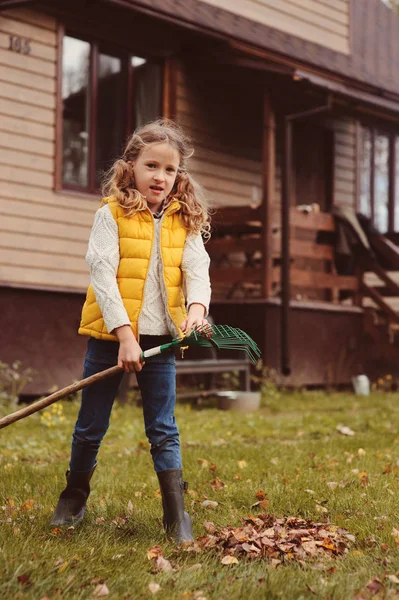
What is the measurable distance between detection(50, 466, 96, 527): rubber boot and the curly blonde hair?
1257 mm

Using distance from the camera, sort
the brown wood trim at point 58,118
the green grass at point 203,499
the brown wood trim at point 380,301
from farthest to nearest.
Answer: the brown wood trim at point 380,301
the brown wood trim at point 58,118
the green grass at point 203,499

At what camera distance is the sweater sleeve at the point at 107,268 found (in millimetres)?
3723

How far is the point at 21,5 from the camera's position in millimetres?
8922

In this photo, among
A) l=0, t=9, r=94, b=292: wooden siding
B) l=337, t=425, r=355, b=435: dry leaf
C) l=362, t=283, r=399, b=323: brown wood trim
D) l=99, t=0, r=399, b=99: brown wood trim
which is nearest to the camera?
l=337, t=425, r=355, b=435: dry leaf

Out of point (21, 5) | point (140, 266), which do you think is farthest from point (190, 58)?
point (140, 266)

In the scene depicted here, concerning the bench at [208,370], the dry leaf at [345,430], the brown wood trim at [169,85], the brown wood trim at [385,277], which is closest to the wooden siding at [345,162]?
the brown wood trim at [385,277]

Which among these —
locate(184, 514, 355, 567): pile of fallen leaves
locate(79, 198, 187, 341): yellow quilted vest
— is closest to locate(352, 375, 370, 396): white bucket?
locate(184, 514, 355, 567): pile of fallen leaves

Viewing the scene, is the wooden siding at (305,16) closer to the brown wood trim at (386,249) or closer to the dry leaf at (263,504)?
the brown wood trim at (386,249)

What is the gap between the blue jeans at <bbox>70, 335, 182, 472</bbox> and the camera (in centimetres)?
394

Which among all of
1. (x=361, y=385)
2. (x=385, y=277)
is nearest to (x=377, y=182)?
(x=385, y=277)

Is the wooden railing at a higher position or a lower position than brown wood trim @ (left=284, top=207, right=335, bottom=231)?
lower

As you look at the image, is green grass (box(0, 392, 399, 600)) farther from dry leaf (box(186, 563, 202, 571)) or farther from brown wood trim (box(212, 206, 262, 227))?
brown wood trim (box(212, 206, 262, 227))

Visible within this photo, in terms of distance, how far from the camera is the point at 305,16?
41.3 feet

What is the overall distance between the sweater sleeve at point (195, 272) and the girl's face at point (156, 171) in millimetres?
251
